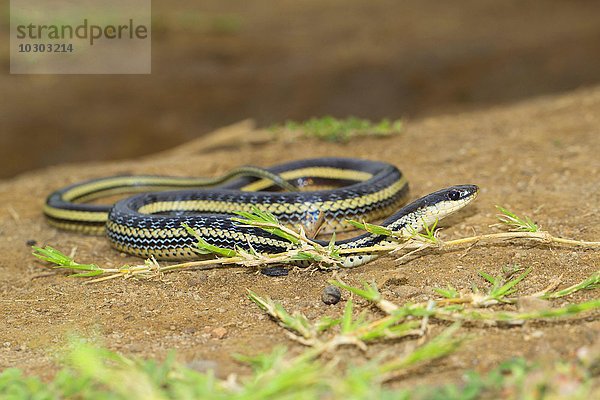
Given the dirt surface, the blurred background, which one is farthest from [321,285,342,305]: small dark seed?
the blurred background

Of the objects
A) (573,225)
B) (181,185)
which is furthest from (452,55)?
(573,225)

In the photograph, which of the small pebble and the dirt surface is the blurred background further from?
the small pebble

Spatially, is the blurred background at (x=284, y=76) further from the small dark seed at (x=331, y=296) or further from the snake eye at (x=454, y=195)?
the small dark seed at (x=331, y=296)

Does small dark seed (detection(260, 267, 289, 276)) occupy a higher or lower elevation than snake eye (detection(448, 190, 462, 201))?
lower

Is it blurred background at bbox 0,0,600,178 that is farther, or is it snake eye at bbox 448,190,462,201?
blurred background at bbox 0,0,600,178

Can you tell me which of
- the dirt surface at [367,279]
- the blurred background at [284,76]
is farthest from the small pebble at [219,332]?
the blurred background at [284,76]

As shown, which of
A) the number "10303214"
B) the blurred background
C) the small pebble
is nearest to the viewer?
the small pebble

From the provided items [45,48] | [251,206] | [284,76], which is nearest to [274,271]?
[251,206]
